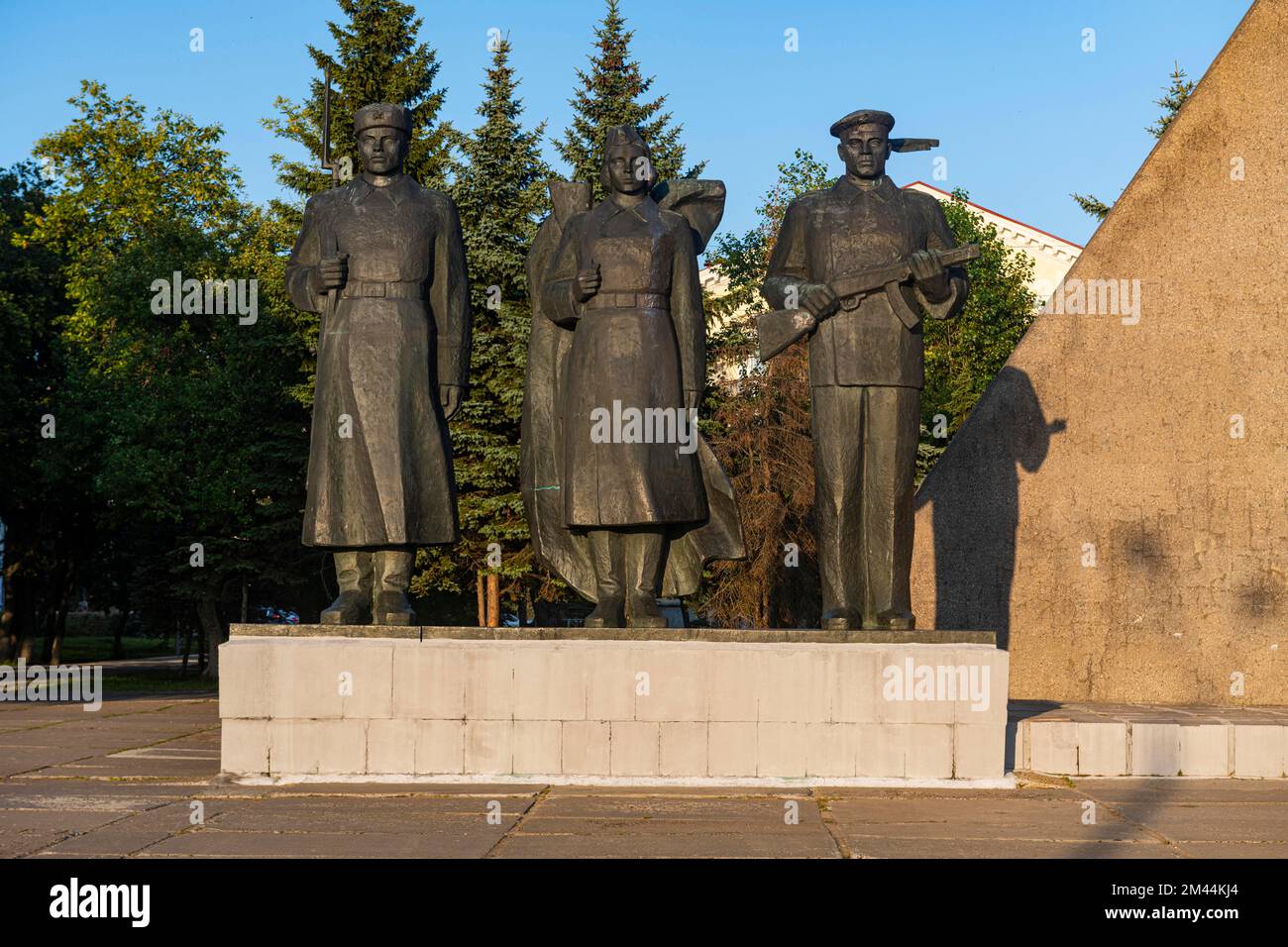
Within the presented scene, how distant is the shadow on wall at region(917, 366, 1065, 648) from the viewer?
1288 centimetres

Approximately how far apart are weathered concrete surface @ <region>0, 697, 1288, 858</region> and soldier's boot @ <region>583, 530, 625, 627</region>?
40.9 inches

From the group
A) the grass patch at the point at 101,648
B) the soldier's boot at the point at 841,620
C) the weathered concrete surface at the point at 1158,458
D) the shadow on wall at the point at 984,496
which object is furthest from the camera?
the grass patch at the point at 101,648

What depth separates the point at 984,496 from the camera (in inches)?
510

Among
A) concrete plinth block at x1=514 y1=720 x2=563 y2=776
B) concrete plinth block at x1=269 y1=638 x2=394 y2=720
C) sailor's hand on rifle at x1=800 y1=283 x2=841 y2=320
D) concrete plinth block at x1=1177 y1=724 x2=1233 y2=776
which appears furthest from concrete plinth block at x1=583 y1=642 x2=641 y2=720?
concrete plinth block at x1=1177 y1=724 x2=1233 y2=776

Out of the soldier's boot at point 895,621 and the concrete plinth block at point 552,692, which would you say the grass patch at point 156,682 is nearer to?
the concrete plinth block at point 552,692

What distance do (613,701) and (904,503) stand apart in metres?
1.91

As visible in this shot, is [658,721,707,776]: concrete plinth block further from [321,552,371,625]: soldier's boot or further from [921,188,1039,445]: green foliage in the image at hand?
[921,188,1039,445]: green foliage

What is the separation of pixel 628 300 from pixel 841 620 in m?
2.01

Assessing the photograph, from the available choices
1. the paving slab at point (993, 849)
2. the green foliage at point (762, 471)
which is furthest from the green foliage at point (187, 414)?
the paving slab at point (993, 849)

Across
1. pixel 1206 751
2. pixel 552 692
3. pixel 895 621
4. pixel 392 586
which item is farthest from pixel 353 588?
pixel 1206 751

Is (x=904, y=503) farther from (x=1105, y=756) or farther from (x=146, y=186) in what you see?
(x=146, y=186)

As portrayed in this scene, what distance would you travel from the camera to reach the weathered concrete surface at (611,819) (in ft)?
18.4

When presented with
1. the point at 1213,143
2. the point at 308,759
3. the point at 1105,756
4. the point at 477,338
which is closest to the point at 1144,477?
the point at 1213,143

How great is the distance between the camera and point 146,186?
111ft
